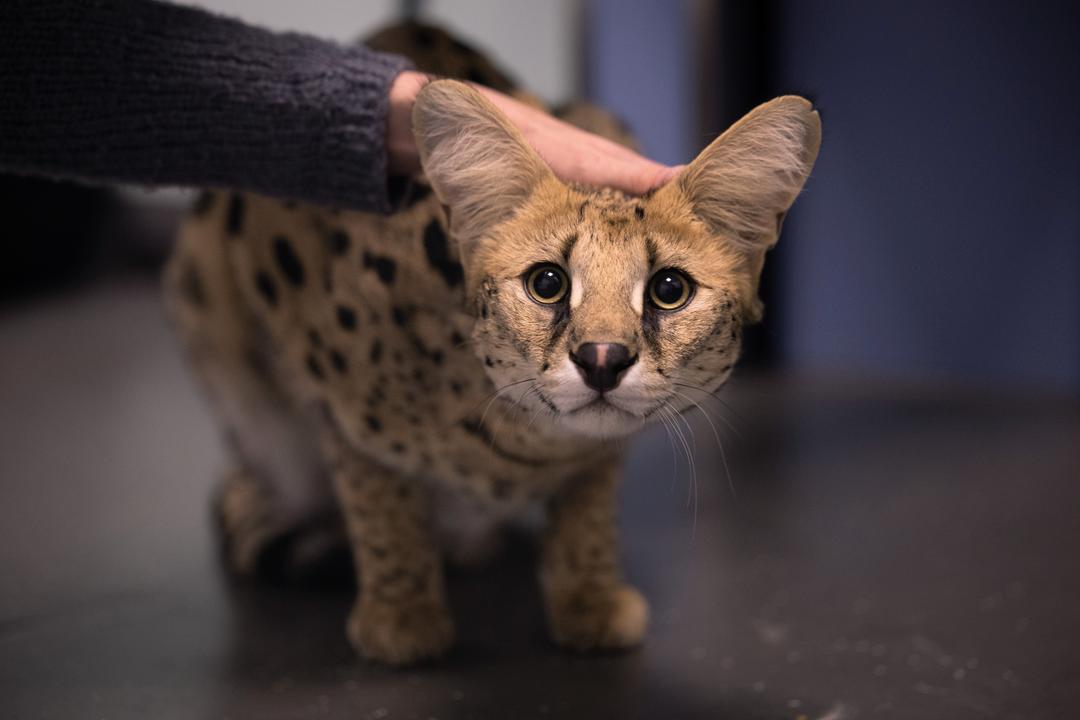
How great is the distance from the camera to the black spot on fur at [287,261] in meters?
1.25

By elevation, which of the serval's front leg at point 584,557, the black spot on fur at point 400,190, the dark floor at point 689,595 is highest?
the black spot on fur at point 400,190

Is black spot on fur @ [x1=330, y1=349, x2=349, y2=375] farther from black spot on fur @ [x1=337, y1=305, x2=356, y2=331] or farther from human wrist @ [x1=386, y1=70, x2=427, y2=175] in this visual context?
human wrist @ [x1=386, y1=70, x2=427, y2=175]

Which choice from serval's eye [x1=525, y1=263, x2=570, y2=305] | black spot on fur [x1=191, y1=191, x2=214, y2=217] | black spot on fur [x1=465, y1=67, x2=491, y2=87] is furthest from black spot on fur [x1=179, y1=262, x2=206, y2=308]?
serval's eye [x1=525, y1=263, x2=570, y2=305]

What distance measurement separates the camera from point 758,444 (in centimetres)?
208

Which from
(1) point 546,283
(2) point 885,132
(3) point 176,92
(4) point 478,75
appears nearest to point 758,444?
(2) point 885,132

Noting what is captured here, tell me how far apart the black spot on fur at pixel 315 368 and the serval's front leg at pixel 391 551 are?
99mm

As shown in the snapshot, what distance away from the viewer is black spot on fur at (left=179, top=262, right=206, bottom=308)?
145 cm

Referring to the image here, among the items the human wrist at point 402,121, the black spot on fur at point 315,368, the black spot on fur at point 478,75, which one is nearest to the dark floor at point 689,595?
the black spot on fur at point 315,368

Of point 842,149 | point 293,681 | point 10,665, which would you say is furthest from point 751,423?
point 10,665

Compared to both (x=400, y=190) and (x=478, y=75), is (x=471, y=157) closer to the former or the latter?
(x=400, y=190)

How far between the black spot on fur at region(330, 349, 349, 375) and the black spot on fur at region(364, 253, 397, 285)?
0.11 meters

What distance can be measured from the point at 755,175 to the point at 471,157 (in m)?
0.25

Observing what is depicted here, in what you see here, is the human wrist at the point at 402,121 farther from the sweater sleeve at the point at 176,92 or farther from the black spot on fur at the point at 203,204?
the black spot on fur at the point at 203,204

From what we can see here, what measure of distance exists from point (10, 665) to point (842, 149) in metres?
2.11
